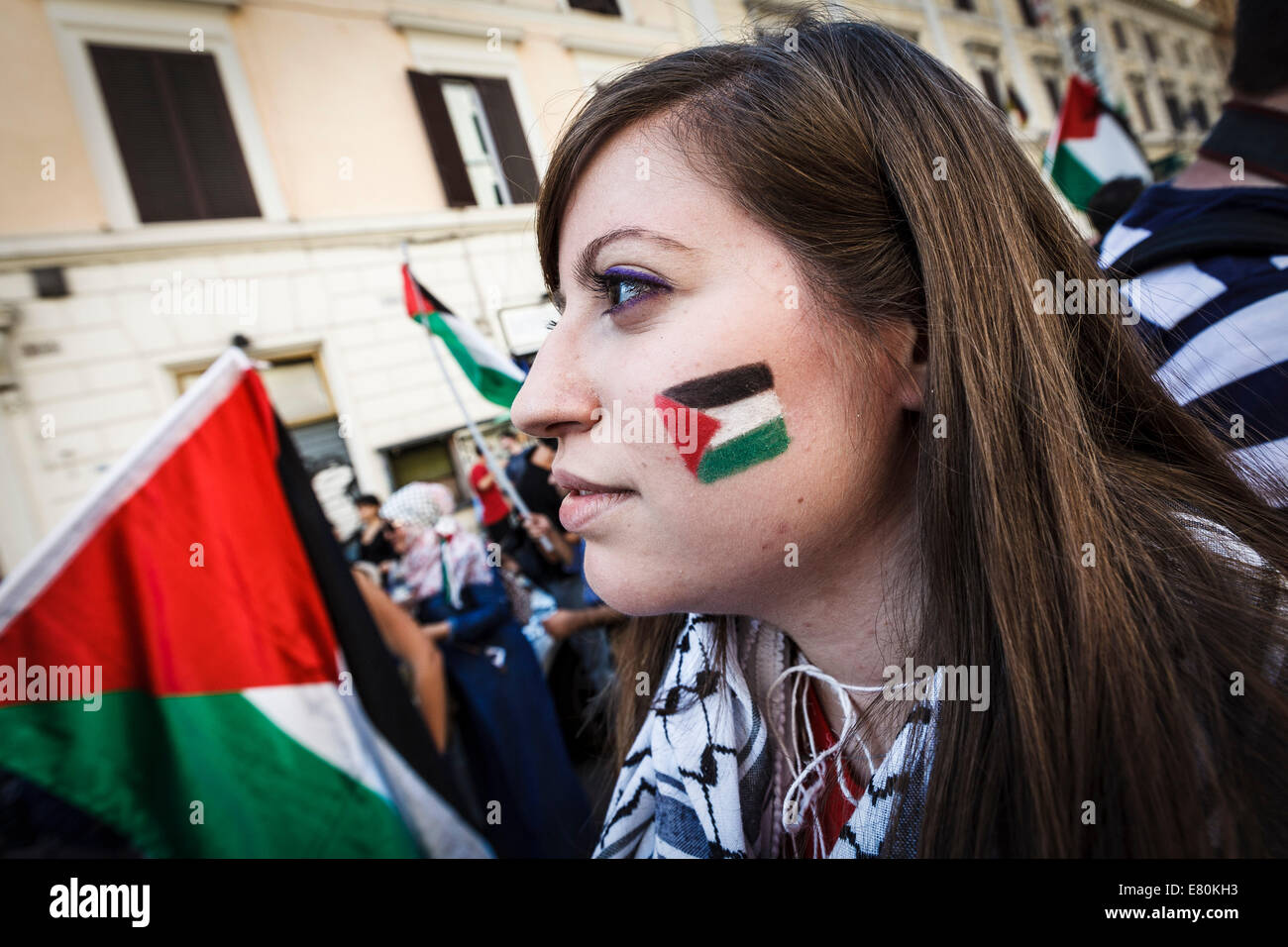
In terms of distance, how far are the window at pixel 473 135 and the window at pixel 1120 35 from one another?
19.0 meters

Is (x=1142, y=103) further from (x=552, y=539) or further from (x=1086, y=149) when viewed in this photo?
(x=552, y=539)

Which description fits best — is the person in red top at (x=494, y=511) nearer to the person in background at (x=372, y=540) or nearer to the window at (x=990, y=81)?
the person in background at (x=372, y=540)

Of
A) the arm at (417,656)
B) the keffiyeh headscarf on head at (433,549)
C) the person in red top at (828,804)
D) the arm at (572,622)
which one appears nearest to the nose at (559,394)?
the person in red top at (828,804)

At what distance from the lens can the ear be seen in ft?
3.40

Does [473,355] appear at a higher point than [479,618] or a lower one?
higher

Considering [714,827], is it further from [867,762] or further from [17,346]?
[17,346]

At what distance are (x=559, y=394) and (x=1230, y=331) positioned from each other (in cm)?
143

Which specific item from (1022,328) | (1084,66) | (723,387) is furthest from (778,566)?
(1084,66)

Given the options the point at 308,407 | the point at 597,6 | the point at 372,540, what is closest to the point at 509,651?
the point at 372,540

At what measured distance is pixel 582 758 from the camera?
13.1 ft

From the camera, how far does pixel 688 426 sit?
959 millimetres

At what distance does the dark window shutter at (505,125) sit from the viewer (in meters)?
6.37

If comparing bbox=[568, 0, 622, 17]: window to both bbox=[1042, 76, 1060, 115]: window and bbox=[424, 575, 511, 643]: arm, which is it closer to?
bbox=[424, 575, 511, 643]: arm

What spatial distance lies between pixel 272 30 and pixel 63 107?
1.64 metres
